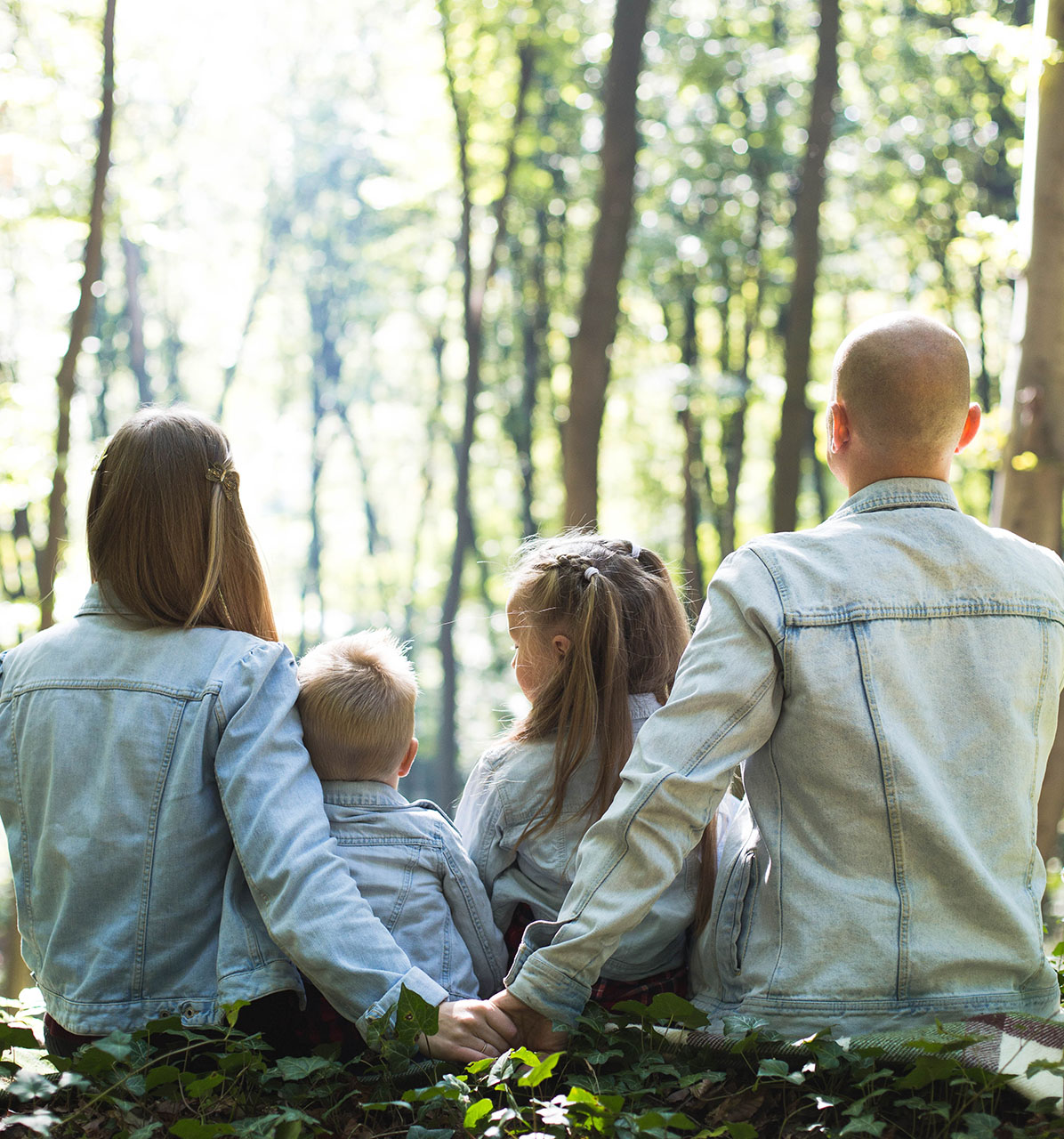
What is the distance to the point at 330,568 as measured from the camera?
28.2 m

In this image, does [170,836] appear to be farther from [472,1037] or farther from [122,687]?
[472,1037]

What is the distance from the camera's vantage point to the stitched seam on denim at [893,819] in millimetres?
2311

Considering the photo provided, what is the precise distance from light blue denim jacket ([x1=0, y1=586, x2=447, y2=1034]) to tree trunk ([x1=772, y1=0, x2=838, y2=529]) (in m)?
6.99

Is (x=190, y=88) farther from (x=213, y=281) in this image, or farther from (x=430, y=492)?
(x=430, y=492)

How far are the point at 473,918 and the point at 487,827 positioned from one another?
24 cm

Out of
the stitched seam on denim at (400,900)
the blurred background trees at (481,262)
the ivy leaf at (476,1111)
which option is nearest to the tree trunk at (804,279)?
the blurred background trees at (481,262)

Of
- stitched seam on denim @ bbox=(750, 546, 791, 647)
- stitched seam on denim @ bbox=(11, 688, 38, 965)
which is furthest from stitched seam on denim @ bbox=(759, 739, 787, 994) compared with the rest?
stitched seam on denim @ bbox=(11, 688, 38, 965)

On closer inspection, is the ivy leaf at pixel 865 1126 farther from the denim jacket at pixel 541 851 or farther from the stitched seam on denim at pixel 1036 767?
the denim jacket at pixel 541 851

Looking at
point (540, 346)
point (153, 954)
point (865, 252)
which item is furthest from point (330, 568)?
point (153, 954)

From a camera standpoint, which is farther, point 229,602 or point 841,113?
point 841,113

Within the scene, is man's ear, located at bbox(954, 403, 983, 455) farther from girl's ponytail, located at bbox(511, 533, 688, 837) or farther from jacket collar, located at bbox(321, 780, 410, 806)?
jacket collar, located at bbox(321, 780, 410, 806)

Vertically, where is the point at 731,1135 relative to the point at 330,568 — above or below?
above

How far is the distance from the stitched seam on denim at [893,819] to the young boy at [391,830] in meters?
1.04

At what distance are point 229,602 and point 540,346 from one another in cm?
1732
